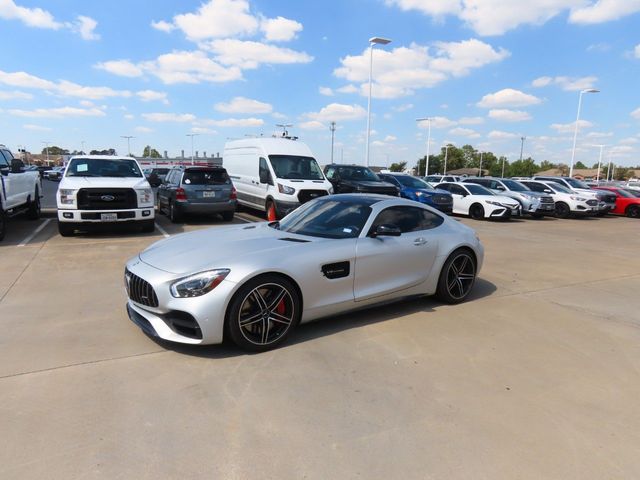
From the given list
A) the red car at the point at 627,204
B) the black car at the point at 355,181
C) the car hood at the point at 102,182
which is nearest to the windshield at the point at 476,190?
the black car at the point at 355,181

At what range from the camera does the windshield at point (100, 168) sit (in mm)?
10469

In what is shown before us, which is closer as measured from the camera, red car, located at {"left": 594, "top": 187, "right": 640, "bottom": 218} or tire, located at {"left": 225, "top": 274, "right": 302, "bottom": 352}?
tire, located at {"left": 225, "top": 274, "right": 302, "bottom": 352}

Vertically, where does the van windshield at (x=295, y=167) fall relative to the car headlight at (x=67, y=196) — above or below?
above

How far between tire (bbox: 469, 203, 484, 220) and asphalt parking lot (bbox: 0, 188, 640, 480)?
11.6 metres

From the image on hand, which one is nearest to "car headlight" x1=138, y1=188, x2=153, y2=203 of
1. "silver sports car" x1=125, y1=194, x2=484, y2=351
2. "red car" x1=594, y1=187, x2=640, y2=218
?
"silver sports car" x1=125, y1=194, x2=484, y2=351

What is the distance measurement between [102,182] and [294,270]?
24.7ft

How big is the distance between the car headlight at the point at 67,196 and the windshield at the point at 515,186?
16741 millimetres

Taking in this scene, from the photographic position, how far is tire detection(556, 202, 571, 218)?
62.4 feet

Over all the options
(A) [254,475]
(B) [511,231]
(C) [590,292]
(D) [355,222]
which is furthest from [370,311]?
(B) [511,231]

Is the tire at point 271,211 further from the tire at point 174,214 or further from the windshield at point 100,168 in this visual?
the windshield at point 100,168

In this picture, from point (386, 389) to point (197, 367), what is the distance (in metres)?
1.55

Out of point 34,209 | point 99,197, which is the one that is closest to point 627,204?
point 99,197

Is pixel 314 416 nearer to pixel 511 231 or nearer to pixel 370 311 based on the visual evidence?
pixel 370 311

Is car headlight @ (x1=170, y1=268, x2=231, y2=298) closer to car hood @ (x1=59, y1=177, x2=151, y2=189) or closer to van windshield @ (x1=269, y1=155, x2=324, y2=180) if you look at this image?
car hood @ (x1=59, y1=177, x2=151, y2=189)
